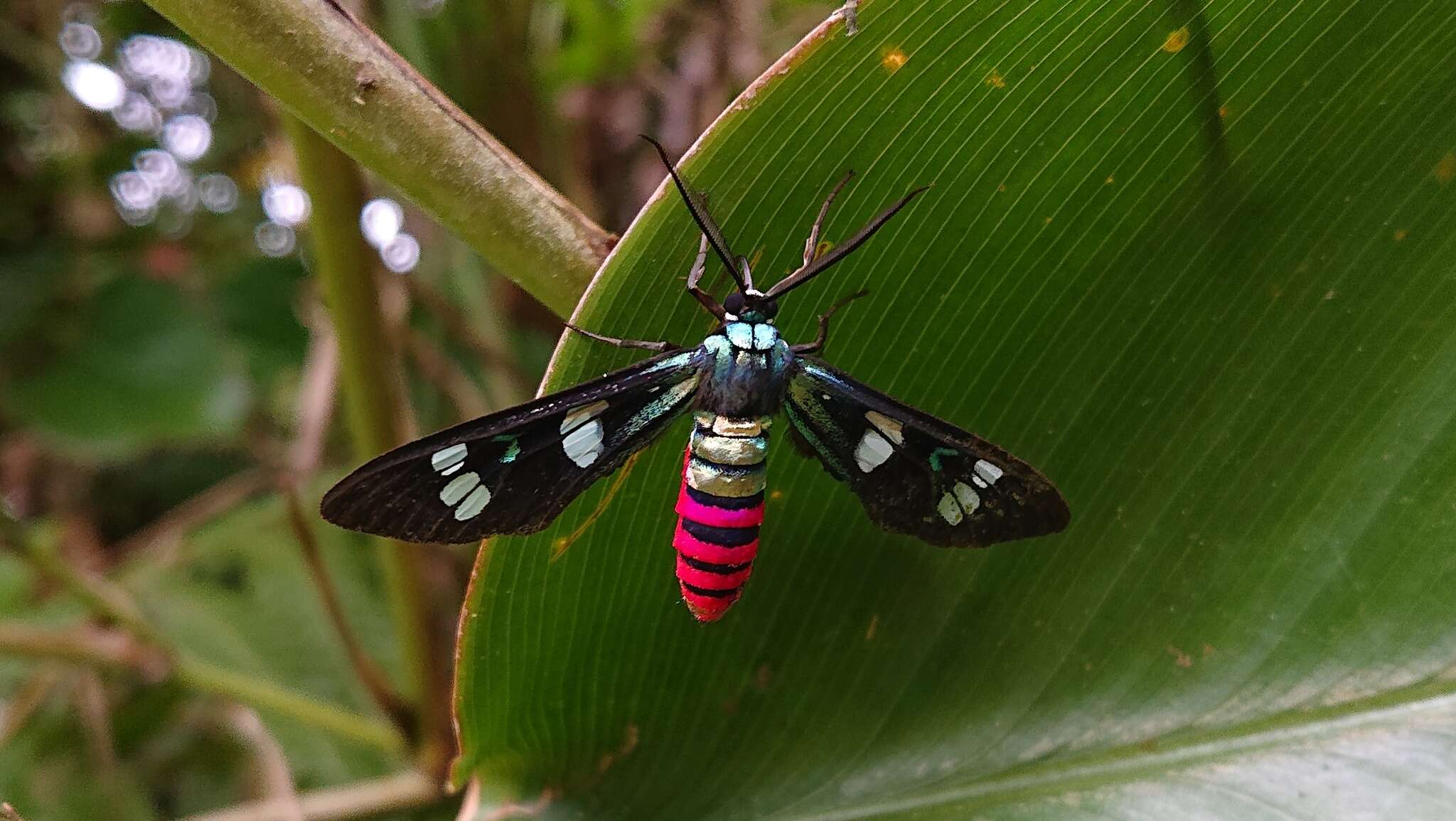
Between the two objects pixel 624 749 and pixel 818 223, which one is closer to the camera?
pixel 818 223

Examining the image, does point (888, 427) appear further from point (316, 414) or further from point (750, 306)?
point (316, 414)

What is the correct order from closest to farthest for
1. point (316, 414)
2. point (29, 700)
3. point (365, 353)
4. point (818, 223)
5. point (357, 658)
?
point (818, 223), point (365, 353), point (357, 658), point (29, 700), point (316, 414)

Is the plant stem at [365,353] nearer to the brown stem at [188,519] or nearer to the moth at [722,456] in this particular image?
the moth at [722,456]

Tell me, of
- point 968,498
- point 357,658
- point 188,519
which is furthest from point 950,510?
point 188,519

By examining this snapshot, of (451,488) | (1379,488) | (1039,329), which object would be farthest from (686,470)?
(1379,488)

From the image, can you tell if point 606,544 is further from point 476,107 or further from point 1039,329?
point 476,107

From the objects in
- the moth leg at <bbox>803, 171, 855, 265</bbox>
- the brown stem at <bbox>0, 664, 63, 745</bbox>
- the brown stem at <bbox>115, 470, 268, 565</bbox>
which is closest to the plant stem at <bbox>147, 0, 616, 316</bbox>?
the moth leg at <bbox>803, 171, 855, 265</bbox>
